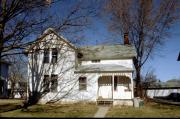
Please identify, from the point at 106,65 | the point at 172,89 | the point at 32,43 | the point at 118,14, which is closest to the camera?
the point at 32,43

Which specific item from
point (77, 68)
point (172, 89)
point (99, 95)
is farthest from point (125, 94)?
point (172, 89)

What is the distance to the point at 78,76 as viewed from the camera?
3066 centimetres

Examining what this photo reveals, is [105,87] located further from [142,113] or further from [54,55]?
[142,113]

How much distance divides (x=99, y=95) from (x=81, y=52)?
18.9 feet

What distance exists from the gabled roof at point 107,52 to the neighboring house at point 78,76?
0.11 meters

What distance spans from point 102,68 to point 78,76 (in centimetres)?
266

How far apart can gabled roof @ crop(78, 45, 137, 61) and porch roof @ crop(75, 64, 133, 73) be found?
1.24 m

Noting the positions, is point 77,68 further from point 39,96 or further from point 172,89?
point 172,89

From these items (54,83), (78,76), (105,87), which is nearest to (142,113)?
(105,87)

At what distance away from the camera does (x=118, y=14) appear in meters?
39.5

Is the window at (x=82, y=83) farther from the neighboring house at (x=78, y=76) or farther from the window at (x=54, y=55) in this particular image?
the window at (x=54, y=55)

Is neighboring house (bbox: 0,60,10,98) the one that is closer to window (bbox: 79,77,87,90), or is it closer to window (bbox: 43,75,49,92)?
window (bbox: 43,75,49,92)

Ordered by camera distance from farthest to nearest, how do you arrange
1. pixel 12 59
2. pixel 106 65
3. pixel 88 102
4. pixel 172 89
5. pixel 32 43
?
pixel 172 89, pixel 106 65, pixel 88 102, pixel 12 59, pixel 32 43

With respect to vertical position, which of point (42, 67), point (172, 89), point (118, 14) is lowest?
point (172, 89)
